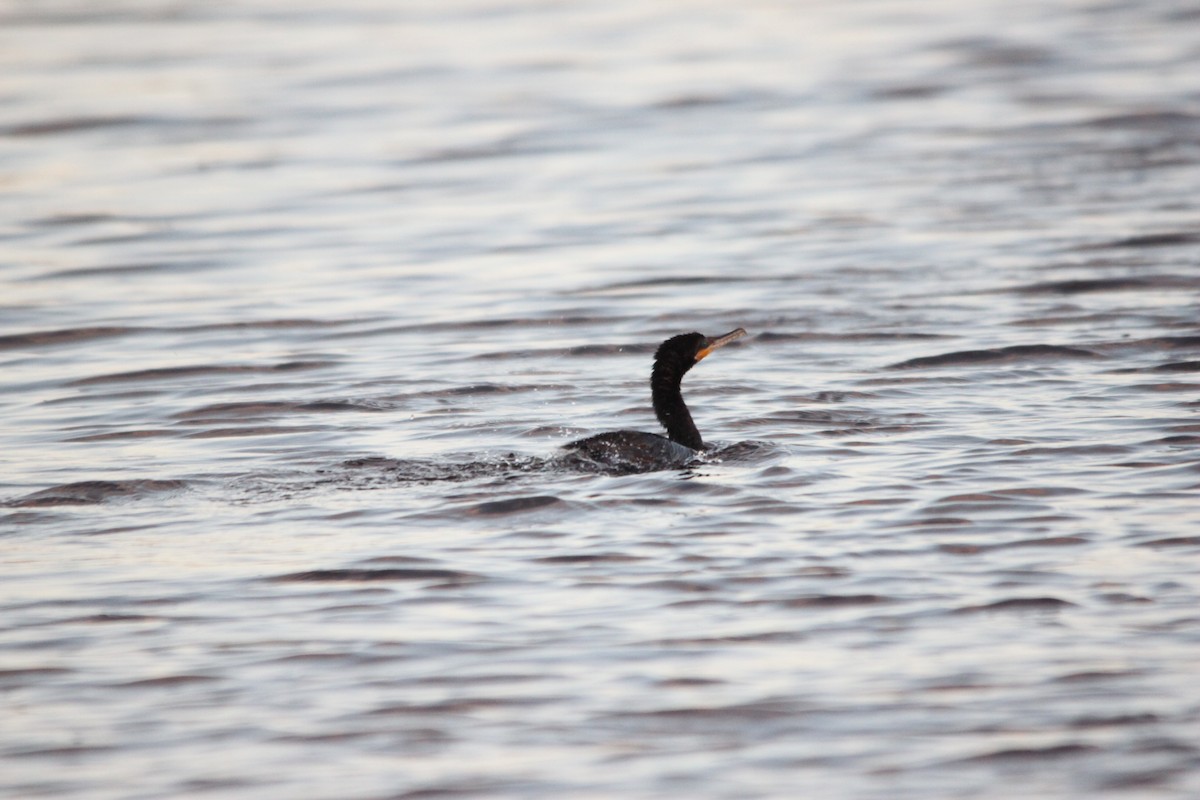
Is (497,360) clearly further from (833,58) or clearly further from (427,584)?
(833,58)

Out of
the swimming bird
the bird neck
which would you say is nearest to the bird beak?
the swimming bird

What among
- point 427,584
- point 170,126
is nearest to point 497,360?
point 427,584

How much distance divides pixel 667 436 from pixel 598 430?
1.19 meters

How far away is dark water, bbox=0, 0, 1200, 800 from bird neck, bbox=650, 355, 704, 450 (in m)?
0.27

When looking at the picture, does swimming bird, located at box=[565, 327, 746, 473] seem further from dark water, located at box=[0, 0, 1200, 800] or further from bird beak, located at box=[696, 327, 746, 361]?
dark water, located at box=[0, 0, 1200, 800]

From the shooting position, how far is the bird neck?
1223 cm

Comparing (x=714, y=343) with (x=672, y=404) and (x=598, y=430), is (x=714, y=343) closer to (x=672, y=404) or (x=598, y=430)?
(x=672, y=404)

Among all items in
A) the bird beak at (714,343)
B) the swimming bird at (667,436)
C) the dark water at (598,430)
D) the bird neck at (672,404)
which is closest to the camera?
the dark water at (598,430)

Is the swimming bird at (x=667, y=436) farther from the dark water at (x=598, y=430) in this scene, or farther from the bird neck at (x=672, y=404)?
the dark water at (x=598, y=430)

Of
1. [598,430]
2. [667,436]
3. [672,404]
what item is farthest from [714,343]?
[598,430]

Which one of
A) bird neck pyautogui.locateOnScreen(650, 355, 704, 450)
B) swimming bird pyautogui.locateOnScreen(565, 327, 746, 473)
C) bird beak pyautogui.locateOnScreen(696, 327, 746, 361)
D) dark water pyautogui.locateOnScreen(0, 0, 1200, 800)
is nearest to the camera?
dark water pyautogui.locateOnScreen(0, 0, 1200, 800)

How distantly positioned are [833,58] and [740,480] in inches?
908

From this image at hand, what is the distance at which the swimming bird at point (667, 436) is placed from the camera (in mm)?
11672

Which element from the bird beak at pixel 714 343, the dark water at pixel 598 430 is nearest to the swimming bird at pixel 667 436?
the bird beak at pixel 714 343
